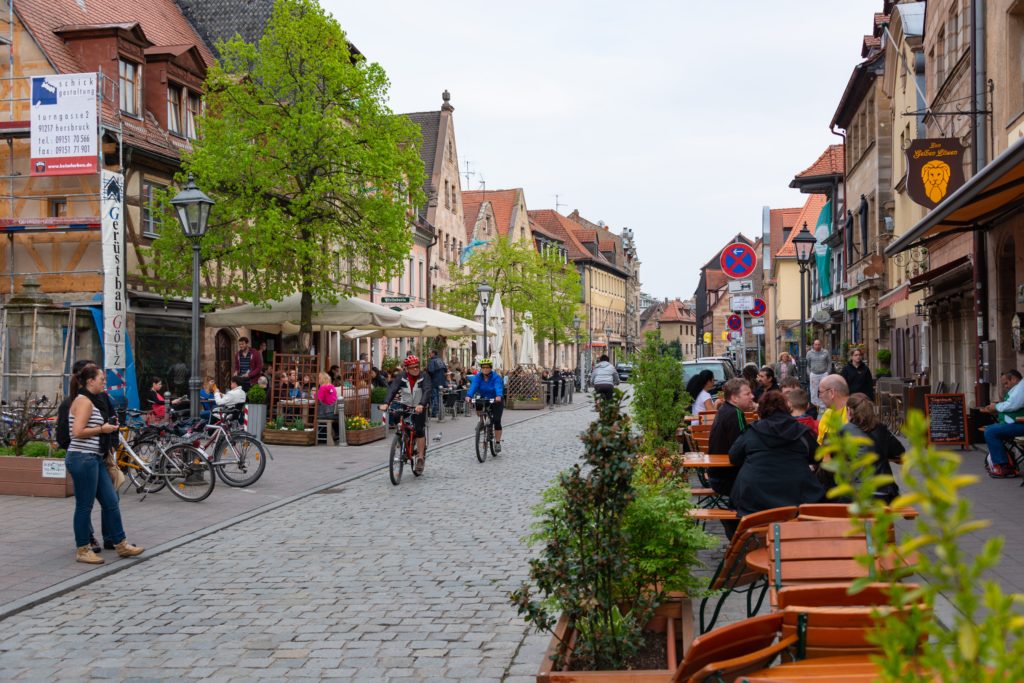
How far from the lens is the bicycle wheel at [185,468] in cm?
1343

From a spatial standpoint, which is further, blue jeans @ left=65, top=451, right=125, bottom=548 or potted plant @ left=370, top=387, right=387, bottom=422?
potted plant @ left=370, top=387, right=387, bottom=422

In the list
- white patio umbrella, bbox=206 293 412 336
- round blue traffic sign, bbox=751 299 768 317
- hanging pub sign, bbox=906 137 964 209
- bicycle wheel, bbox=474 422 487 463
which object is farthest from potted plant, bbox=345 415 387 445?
hanging pub sign, bbox=906 137 964 209

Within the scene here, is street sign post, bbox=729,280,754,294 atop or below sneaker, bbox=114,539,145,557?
atop

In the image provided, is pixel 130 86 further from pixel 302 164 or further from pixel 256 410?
pixel 256 410

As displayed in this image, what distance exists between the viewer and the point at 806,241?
26.1 metres

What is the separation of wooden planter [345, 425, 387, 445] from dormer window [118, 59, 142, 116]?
10.3 m

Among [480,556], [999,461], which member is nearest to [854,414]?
[480,556]

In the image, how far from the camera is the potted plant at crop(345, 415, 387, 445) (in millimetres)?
22000

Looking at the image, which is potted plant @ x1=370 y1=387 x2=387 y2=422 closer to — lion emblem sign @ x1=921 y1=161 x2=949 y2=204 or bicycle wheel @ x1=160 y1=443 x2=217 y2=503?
bicycle wheel @ x1=160 y1=443 x2=217 y2=503

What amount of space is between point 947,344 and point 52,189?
20269mm

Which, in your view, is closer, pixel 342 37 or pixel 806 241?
pixel 342 37

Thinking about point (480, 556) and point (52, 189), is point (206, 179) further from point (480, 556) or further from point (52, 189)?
point (480, 556)

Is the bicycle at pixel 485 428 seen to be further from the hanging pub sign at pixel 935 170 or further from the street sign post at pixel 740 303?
the hanging pub sign at pixel 935 170

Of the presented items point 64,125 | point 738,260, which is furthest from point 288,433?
point 738,260
